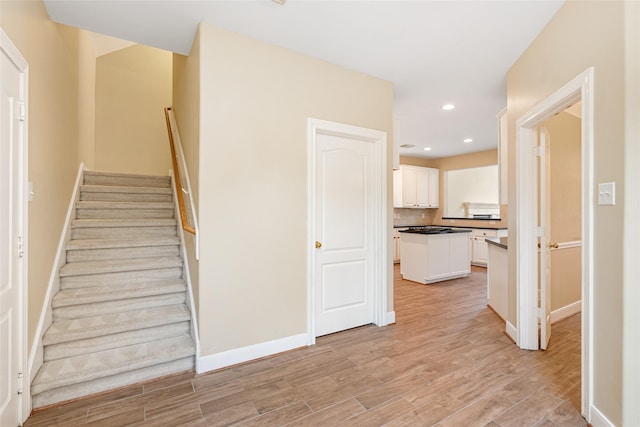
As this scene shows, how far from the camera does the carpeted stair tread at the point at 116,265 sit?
2648 mm

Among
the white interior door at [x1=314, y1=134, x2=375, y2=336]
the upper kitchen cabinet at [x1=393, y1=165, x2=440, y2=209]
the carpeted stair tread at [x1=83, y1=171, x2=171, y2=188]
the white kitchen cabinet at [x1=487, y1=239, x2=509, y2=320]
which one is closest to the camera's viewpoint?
the white interior door at [x1=314, y1=134, x2=375, y2=336]

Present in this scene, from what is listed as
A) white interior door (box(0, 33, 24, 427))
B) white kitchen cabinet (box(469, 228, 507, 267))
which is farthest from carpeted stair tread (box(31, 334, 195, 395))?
white kitchen cabinet (box(469, 228, 507, 267))

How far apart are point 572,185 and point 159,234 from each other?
4853mm

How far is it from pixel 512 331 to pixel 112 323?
3.65m

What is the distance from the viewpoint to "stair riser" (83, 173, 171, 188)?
377 cm

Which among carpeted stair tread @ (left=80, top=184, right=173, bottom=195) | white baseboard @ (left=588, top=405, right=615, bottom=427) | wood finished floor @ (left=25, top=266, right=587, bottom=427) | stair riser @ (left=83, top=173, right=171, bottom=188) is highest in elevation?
stair riser @ (left=83, top=173, right=171, bottom=188)

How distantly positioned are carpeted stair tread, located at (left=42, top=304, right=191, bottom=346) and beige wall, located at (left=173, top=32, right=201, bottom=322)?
0.97 feet

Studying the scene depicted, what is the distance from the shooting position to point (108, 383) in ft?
6.98

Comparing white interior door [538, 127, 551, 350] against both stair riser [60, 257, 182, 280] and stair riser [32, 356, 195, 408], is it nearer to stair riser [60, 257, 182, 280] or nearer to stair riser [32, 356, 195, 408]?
stair riser [32, 356, 195, 408]

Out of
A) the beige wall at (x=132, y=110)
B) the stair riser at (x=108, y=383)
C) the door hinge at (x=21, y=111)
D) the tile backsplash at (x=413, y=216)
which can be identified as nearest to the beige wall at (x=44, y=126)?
the door hinge at (x=21, y=111)

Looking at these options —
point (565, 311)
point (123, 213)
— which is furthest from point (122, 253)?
point (565, 311)

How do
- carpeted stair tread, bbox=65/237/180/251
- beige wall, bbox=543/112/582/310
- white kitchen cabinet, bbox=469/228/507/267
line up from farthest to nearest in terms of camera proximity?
white kitchen cabinet, bbox=469/228/507/267
beige wall, bbox=543/112/582/310
carpeted stair tread, bbox=65/237/180/251

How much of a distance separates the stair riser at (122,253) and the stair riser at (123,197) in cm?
101

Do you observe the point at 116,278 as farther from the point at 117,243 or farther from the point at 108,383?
the point at 108,383
